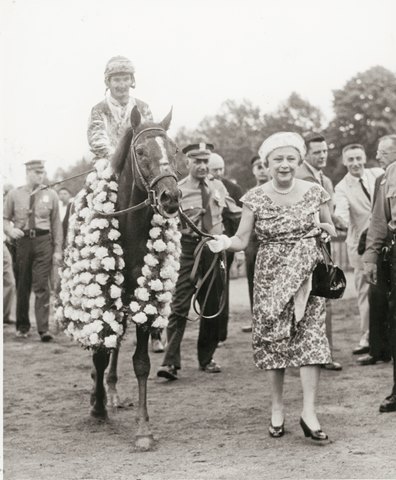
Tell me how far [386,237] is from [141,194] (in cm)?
218

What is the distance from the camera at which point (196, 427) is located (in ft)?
18.8

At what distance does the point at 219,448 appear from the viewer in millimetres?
5113

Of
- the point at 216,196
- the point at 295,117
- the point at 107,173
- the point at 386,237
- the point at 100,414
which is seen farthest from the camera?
the point at 295,117

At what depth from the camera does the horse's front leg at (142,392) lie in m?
5.21

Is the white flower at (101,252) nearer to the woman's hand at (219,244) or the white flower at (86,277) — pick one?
the white flower at (86,277)

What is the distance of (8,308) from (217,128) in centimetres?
3188

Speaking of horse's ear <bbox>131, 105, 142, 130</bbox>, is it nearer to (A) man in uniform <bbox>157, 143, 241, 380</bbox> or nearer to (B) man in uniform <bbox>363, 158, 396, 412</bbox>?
(B) man in uniform <bbox>363, 158, 396, 412</bbox>

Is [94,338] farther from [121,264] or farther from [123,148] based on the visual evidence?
[123,148]

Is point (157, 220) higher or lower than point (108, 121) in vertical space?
lower

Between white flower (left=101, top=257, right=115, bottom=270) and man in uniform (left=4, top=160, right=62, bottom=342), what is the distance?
533 cm

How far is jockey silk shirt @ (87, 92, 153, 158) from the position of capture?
5.98m

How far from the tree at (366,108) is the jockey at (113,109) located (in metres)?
19.6

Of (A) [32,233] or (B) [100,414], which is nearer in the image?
(B) [100,414]

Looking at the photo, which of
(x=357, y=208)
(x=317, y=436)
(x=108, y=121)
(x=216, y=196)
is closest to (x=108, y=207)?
(x=108, y=121)
